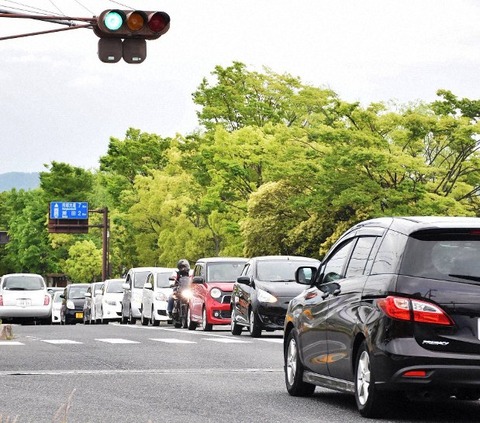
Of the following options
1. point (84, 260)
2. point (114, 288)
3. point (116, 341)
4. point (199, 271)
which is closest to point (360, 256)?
point (116, 341)

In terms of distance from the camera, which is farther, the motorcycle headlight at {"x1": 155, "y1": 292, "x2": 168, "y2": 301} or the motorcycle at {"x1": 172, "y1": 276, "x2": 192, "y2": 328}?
the motorcycle headlight at {"x1": 155, "y1": 292, "x2": 168, "y2": 301}

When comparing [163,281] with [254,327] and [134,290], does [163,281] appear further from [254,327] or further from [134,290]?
[254,327]

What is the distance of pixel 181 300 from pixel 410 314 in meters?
26.2

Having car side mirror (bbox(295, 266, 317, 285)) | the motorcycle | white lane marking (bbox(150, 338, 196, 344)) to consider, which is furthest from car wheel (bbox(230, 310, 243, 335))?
car side mirror (bbox(295, 266, 317, 285))

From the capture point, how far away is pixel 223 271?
3309cm

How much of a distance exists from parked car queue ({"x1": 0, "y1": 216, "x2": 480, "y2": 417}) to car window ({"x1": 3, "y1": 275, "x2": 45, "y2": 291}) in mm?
31234

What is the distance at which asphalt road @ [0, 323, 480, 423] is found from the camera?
36.4 feet

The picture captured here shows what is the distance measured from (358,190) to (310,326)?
39.9 m

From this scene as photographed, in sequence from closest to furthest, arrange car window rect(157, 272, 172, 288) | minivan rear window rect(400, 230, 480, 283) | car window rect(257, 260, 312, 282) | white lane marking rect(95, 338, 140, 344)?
minivan rear window rect(400, 230, 480, 283), white lane marking rect(95, 338, 140, 344), car window rect(257, 260, 312, 282), car window rect(157, 272, 172, 288)

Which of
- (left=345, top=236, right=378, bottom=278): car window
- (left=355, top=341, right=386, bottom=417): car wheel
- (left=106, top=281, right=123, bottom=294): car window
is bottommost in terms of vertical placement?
(left=106, top=281, right=123, bottom=294): car window

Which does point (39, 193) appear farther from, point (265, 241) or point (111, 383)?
point (111, 383)

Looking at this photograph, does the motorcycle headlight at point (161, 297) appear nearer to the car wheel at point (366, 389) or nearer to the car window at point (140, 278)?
the car window at point (140, 278)

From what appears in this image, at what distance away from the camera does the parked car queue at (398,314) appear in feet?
32.9

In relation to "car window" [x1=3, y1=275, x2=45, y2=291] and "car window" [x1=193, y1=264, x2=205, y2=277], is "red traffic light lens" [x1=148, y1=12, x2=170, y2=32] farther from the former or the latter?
"car window" [x1=3, y1=275, x2=45, y2=291]
